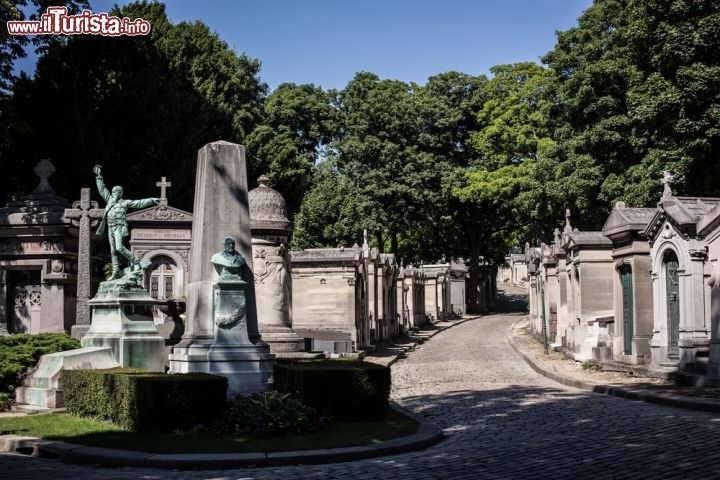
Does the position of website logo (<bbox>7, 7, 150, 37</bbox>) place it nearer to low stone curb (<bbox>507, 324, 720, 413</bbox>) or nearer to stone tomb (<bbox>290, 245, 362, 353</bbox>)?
stone tomb (<bbox>290, 245, 362, 353</bbox>)

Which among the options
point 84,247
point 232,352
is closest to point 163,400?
point 232,352

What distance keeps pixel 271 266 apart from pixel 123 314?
6.08 metres

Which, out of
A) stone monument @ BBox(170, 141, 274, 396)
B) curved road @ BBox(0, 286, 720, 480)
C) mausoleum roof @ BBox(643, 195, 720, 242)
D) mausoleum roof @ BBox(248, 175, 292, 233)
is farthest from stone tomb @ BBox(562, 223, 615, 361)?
stone monument @ BBox(170, 141, 274, 396)

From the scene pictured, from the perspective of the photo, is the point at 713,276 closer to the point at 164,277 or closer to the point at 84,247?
the point at 84,247

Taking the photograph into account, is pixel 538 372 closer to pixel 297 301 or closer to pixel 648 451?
pixel 297 301

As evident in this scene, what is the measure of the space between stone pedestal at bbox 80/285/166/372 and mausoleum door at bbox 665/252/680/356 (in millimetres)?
10839

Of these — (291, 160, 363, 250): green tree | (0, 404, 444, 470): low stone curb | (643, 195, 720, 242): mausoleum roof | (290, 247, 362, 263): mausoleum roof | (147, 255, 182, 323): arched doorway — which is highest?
(291, 160, 363, 250): green tree

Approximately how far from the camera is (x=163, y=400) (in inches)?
415

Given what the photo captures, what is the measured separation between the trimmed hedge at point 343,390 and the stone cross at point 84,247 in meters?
9.17

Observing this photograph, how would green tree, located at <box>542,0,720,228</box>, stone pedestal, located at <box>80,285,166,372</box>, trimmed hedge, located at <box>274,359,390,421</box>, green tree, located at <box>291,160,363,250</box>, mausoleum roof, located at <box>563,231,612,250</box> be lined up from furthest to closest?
green tree, located at <box>291,160,363,250</box>, mausoleum roof, located at <box>563,231,612,250</box>, green tree, located at <box>542,0,720,228</box>, stone pedestal, located at <box>80,285,166,372</box>, trimmed hedge, located at <box>274,359,390,421</box>

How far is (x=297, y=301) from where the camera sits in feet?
96.5

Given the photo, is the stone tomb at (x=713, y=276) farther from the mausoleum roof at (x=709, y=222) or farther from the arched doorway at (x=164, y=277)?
the arched doorway at (x=164, y=277)

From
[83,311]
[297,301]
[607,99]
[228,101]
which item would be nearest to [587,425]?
[83,311]

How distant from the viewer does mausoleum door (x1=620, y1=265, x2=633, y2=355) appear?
21.0 meters
